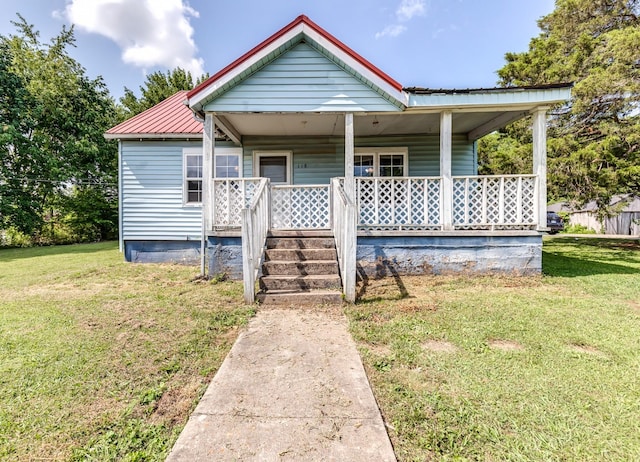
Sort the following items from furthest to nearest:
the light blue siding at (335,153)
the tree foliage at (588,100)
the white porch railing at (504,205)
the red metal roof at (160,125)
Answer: the light blue siding at (335,153) → the red metal roof at (160,125) → the tree foliage at (588,100) → the white porch railing at (504,205)

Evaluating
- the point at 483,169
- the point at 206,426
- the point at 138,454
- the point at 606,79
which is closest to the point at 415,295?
the point at 206,426

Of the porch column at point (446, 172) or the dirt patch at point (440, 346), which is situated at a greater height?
the porch column at point (446, 172)

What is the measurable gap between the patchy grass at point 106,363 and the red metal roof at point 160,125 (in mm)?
4816

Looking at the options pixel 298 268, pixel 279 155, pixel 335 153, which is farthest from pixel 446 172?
pixel 279 155

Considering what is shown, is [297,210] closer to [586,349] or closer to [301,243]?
[301,243]

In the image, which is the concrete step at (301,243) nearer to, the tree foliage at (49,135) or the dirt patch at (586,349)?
the dirt patch at (586,349)

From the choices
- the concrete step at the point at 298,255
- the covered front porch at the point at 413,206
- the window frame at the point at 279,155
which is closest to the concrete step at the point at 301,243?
the covered front porch at the point at 413,206

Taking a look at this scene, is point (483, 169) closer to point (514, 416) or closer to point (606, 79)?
point (606, 79)

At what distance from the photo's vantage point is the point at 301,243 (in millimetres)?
6211

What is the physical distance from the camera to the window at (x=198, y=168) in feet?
30.2

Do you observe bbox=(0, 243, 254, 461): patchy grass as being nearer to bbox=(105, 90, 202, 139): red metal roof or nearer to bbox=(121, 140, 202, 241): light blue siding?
bbox=(121, 140, 202, 241): light blue siding

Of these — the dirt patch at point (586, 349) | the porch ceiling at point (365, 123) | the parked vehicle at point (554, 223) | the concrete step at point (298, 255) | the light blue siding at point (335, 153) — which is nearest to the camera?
the dirt patch at point (586, 349)

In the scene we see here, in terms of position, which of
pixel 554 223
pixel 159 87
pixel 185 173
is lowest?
pixel 554 223

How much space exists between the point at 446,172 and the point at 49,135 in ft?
77.4
